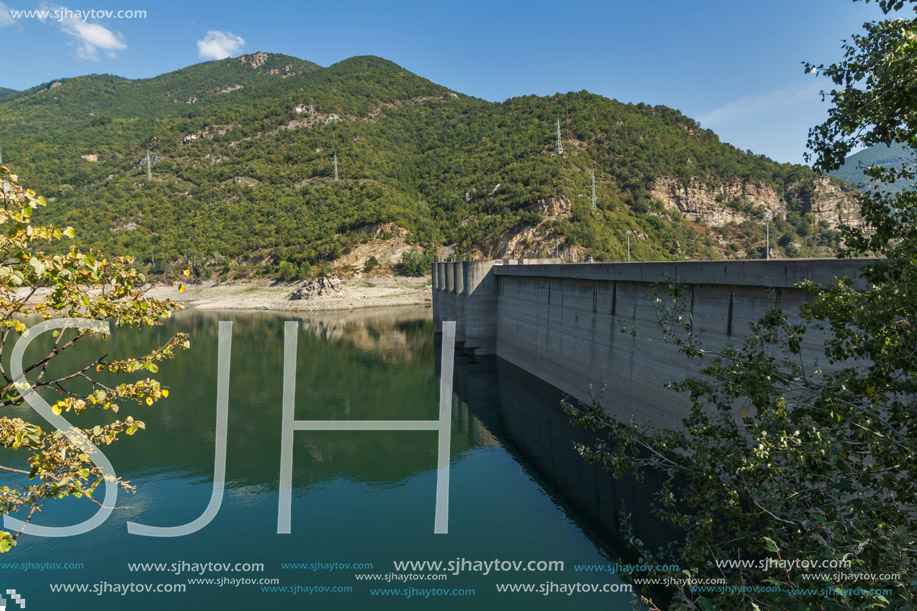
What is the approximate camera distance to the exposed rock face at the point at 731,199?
96.5 m

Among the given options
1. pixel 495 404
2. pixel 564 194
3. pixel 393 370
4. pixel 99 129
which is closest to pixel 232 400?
pixel 393 370

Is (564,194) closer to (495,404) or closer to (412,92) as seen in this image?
(495,404)

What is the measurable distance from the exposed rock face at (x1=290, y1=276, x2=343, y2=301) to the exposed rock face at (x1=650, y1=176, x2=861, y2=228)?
65.0 metres

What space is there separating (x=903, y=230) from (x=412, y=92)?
7651 inches

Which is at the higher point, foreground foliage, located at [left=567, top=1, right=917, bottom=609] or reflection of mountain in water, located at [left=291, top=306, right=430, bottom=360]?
foreground foliage, located at [left=567, top=1, right=917, bottom=609]

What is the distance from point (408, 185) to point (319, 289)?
2141 inches

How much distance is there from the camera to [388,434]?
22906mm

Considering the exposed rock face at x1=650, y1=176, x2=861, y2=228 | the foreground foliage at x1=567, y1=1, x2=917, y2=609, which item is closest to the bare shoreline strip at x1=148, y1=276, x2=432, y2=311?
the exposed rock face at x1=650, y1=176, x2=861, y2=228

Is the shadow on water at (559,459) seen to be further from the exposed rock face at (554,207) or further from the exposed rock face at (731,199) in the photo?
the exposed rock face at (731,199)

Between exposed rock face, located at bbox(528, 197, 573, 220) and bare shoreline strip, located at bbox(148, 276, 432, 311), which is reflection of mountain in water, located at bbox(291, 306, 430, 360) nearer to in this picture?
bare shoreline strip, located at bbox(148, 276, 432, 311)

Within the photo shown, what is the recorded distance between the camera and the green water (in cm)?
1181

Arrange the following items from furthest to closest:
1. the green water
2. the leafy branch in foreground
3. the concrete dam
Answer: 1. the concrete dam
2. the green water
3. the leafy branch in foreground

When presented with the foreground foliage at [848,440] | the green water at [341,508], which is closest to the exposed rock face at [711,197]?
the green water at [341,508]

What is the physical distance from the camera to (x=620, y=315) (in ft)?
68.0
